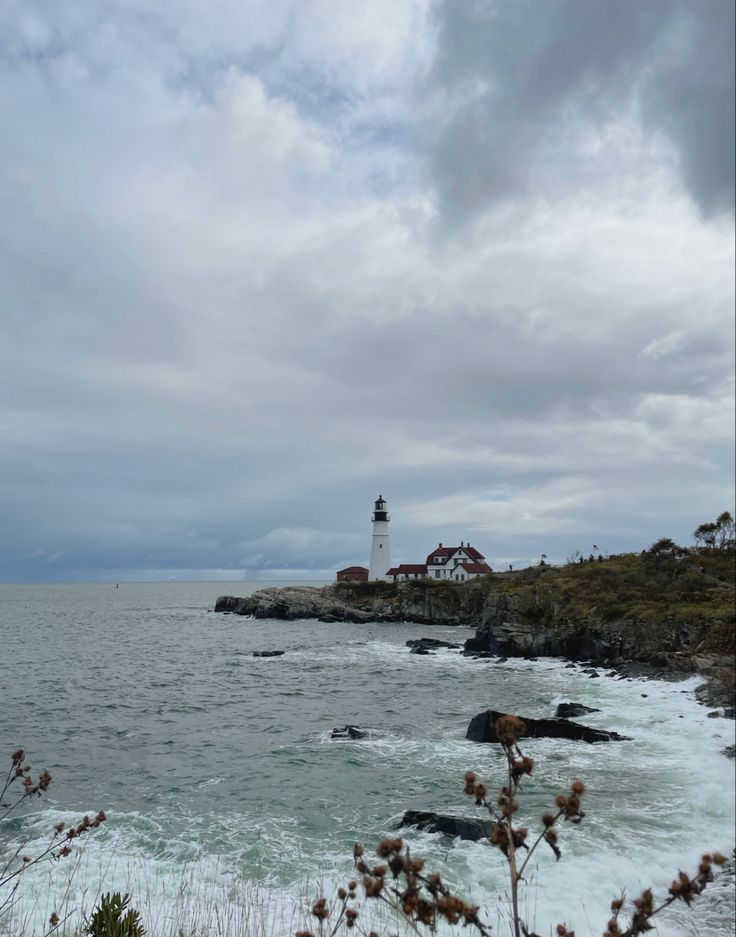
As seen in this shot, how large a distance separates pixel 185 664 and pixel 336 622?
5042cm

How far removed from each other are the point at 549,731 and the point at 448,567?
102 metres

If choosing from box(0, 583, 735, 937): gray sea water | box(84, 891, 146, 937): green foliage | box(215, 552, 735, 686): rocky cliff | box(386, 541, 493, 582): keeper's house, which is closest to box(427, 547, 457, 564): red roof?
box(386, 541, 493, 582): keeper's house

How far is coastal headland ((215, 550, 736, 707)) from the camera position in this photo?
134 ft

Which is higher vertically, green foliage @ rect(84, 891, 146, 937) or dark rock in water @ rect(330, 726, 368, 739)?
green foliage @ rect(84, 891, 146, 937)

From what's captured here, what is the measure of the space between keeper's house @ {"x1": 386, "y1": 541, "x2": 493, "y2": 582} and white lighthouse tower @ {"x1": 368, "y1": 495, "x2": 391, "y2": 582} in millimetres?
2132

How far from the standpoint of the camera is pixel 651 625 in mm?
47344

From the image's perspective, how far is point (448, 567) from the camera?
12794 cm

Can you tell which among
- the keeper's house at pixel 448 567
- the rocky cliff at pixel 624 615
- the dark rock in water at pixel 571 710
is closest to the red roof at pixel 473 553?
the keeper's house at pixel 448 567

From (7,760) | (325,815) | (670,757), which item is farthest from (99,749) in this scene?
(670,757)

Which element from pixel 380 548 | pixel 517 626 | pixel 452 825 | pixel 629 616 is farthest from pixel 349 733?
pixel 380 548

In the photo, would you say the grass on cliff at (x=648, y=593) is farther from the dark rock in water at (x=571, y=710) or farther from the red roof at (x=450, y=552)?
the red roof at (x=450, y=552)

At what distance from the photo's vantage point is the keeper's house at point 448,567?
125500 millimetres

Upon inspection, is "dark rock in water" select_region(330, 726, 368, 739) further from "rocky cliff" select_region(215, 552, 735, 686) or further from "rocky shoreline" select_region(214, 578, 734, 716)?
"rocky cliff" select_region(215, 552, 735, 686)

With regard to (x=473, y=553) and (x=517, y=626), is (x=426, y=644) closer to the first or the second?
(x=517, y=626)
